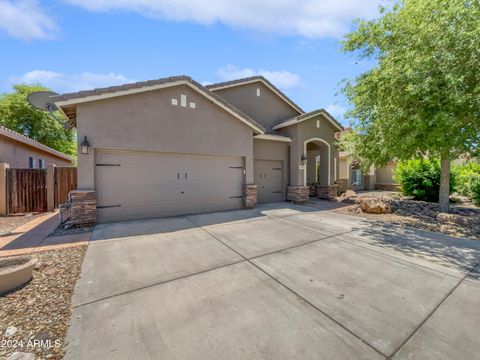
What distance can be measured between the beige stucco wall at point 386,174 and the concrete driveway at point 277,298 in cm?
1657

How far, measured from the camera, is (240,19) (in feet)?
26.5

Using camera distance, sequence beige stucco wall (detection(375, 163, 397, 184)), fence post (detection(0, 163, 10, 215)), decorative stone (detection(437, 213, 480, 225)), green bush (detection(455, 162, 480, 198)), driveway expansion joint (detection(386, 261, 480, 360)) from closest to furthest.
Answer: driveway expansion joint (detection(386, 261, 480, 360))
decorative stone (detection(437, 213, 480, 225))
fence post (detection(0, 163, 10, 215))
green bush (detection(455, 162, 480, 198))
beige stucco wall (detection(375, 163, 397, 184))

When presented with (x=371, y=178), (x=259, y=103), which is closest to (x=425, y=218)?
(x=259, y=103)

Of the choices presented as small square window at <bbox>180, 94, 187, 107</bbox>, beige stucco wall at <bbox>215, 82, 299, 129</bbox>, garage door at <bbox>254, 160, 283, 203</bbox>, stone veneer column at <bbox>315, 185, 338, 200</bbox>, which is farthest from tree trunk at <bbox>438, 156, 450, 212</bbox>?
small square window at <bbox>180, 94, 187, 107</bbox>

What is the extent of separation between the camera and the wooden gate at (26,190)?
873cm

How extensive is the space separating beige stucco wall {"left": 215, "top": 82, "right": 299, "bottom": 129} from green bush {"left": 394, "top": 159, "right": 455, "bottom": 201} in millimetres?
7455

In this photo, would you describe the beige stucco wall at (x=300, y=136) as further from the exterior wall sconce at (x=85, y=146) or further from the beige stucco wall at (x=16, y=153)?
the beige stucco wall at (x=16, y=153)

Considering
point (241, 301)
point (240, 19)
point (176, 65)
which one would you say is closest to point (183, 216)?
point (241, 301)

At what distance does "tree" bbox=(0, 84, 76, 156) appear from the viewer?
20312mm

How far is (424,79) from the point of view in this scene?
587 centimetres

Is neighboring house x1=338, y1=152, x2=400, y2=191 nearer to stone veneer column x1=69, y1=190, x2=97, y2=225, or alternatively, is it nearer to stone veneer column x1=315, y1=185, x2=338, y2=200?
stone veneer column x1=315, y1=185, x2=338, y2=200

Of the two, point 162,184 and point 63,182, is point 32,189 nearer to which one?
point 63,182

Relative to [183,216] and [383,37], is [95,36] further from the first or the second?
[383,37]

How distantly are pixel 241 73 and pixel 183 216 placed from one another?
9006 millimetres
